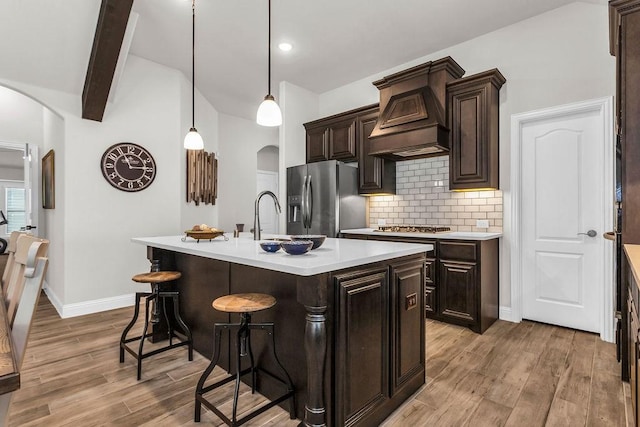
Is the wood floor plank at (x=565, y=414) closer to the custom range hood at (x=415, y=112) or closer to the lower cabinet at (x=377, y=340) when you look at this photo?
the lower cabinet at (x=377, y=340)

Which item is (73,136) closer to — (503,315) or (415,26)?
(415,26)

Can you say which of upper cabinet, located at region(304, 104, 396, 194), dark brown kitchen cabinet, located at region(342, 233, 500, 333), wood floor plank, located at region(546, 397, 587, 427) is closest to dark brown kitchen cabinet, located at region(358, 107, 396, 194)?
upper cabinet, located at region(304, 104, 396, 194)

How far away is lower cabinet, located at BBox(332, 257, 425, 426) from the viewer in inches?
63.8

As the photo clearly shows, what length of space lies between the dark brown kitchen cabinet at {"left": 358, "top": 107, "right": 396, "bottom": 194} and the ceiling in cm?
76

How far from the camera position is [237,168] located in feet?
21.6

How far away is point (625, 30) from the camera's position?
6.24ft

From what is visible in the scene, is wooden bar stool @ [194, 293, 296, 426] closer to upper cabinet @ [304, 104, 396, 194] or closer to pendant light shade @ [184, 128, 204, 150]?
pendant light shade @ [184, 128, 204, 150]

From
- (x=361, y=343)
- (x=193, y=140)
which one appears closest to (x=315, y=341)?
(x=361, y=343)

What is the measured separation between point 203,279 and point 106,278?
204cm

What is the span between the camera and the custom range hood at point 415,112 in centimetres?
355

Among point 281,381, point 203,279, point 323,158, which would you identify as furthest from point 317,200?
point 281,381

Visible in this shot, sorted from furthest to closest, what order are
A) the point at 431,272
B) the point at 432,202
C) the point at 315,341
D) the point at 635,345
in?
1. the point at 432,202
2. the point at 431,272
3. the point at 315,341
4. the point at 635,345

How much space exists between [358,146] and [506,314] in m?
2.64

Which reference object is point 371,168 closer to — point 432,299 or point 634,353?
point 432,299
